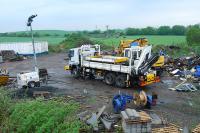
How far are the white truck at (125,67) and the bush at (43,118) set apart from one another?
11170 millimetres

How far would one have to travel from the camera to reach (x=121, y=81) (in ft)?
82.2

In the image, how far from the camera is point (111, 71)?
2577cm

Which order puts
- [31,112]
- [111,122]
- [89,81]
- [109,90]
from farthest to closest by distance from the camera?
1. [89,81]
2. [109,90]
3. [111,122]
4. [31,112]

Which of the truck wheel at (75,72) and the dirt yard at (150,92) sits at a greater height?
the truck wheel at (75,72)

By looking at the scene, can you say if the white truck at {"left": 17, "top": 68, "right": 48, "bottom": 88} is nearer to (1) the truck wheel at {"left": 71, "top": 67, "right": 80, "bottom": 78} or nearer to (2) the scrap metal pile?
(1) the truck wheel at {"left": 71, "top": 67, "right": 80, "bottom": 78}

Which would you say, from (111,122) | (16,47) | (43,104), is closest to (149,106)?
(111,122)

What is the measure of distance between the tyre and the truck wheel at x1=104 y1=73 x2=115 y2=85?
464 millimetres

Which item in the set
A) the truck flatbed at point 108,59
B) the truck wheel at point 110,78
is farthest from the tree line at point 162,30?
the truck wheel at point 110,78

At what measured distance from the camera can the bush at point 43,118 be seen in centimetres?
1236

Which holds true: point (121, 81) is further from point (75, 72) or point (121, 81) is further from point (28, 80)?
point (28, 80)

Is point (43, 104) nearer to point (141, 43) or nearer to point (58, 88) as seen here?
point (58, 88)

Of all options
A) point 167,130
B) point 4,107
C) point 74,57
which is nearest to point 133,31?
point 74,57

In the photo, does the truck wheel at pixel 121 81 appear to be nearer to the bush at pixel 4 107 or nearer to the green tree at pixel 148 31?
the bush at pixel 4 107

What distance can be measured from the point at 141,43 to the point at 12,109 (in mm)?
16682
